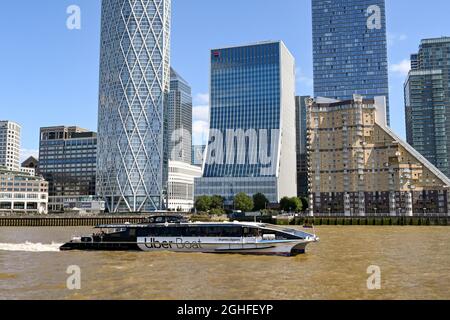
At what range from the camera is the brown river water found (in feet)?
102

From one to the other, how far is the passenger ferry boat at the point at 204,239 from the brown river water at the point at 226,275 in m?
2.06

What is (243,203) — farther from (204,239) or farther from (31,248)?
(204,239)

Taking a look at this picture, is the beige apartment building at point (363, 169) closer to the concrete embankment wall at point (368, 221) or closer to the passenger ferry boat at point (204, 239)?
the concrete embankment wall at point (368, 221)

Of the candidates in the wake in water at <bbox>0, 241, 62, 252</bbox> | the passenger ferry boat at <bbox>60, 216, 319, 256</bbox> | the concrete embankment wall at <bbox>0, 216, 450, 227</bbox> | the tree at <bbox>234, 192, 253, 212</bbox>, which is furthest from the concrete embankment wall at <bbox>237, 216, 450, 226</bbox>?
the wake in water at <bbox>0, 241, 62, 252</bbox>

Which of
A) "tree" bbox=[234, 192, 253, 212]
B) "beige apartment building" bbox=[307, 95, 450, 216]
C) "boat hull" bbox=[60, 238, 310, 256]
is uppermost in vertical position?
"beige apartment building" bbox=[307, 95, 450, 216]

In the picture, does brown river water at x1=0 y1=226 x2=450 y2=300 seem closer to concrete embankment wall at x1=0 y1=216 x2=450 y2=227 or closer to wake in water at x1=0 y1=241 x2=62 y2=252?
wake in water at x1=0 y1=241 x2=62 y2=252

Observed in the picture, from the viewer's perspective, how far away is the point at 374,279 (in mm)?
35812

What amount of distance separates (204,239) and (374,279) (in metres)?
24.2

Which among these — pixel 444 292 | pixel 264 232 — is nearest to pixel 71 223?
pixel 264 232

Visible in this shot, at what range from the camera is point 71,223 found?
147m

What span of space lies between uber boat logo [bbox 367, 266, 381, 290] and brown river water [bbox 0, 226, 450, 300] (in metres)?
0.41

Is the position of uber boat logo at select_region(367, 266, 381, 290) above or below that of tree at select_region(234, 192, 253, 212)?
below

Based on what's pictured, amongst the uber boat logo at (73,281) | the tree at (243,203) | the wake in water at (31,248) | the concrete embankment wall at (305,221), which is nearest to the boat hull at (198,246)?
the wake in water at (31,248)
